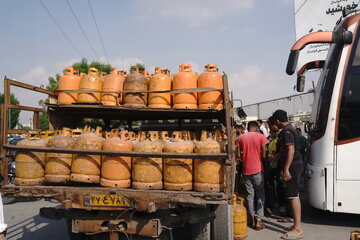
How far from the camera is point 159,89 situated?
373 centimetres

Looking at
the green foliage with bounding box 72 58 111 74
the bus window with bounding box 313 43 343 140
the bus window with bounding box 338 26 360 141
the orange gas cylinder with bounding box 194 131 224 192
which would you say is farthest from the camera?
the green foliage with bounding box 72 58 111 74

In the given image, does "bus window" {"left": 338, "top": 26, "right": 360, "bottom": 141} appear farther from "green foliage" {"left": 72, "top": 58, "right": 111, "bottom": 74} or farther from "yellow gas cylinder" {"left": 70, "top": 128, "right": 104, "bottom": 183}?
"green foliage" {"left": 72, "top": 58, "right": 111, "bottom": 74}

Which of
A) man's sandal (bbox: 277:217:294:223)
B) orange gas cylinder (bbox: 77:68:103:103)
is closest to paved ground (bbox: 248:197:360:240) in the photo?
man's sandal (bbox: 277:217:294:223)

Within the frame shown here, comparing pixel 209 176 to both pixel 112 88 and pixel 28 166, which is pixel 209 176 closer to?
pixel 112 88

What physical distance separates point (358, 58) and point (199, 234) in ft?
13.5

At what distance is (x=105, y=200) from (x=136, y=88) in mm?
1543

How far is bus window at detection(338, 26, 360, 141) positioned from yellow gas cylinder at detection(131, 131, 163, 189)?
352 centimetres

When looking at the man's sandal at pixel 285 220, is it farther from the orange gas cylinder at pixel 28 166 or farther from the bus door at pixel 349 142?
the orange gas cylinder at pixel 28 166

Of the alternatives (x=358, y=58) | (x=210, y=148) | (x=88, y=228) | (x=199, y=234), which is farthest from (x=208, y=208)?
(x=358, y=58)

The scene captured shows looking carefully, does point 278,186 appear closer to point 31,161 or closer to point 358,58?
point 358,58

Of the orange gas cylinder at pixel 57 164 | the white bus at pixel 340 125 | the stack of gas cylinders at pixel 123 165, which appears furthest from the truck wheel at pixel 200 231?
the white bus at pixel 340 125

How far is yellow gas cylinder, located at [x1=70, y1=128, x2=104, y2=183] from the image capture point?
10.5 feet

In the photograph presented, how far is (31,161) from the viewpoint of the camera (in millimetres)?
3244

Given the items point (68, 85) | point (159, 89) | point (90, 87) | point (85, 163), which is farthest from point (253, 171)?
point (68, 85)
